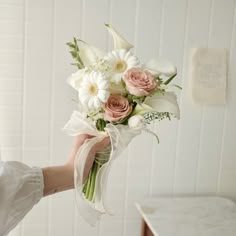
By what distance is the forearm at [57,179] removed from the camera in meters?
0.96

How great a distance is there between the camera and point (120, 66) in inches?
38.1

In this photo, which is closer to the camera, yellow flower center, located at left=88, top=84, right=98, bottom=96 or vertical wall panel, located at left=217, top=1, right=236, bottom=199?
yellow flower center, located at left=88, top=84, right=98, bottom=96

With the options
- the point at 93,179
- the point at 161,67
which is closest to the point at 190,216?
the point at 93,179

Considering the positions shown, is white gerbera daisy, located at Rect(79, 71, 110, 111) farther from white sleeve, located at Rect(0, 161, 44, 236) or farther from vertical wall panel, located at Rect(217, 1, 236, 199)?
vertical wall panel, located at Rect(217, 1, 236, 199)

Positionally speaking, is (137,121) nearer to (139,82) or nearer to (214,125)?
(139,82)

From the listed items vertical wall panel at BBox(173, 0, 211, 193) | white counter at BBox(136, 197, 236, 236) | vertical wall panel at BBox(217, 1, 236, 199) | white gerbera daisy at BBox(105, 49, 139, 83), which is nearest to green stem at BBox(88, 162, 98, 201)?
white gerbera daisy at BBox(105, 49, 139, 83)

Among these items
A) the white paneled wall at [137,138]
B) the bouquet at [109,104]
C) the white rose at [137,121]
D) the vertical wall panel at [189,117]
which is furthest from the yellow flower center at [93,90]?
the vertical wall panel at [189,117]

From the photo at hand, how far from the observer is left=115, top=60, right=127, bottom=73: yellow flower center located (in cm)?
96

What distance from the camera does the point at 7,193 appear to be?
2.85 ft

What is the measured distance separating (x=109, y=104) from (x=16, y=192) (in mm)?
304

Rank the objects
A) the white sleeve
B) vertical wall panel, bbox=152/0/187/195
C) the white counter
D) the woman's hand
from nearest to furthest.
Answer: the white sleeve → the woman's hand → the white counter → vertical wall panel, bbox=152/0/187/195

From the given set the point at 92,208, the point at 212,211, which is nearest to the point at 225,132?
the point at 212,211

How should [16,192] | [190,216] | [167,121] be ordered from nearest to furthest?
1. [16,192]
2. [190,216]
3. [167,121]

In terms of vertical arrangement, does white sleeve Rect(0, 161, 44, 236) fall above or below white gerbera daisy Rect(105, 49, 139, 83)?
below
